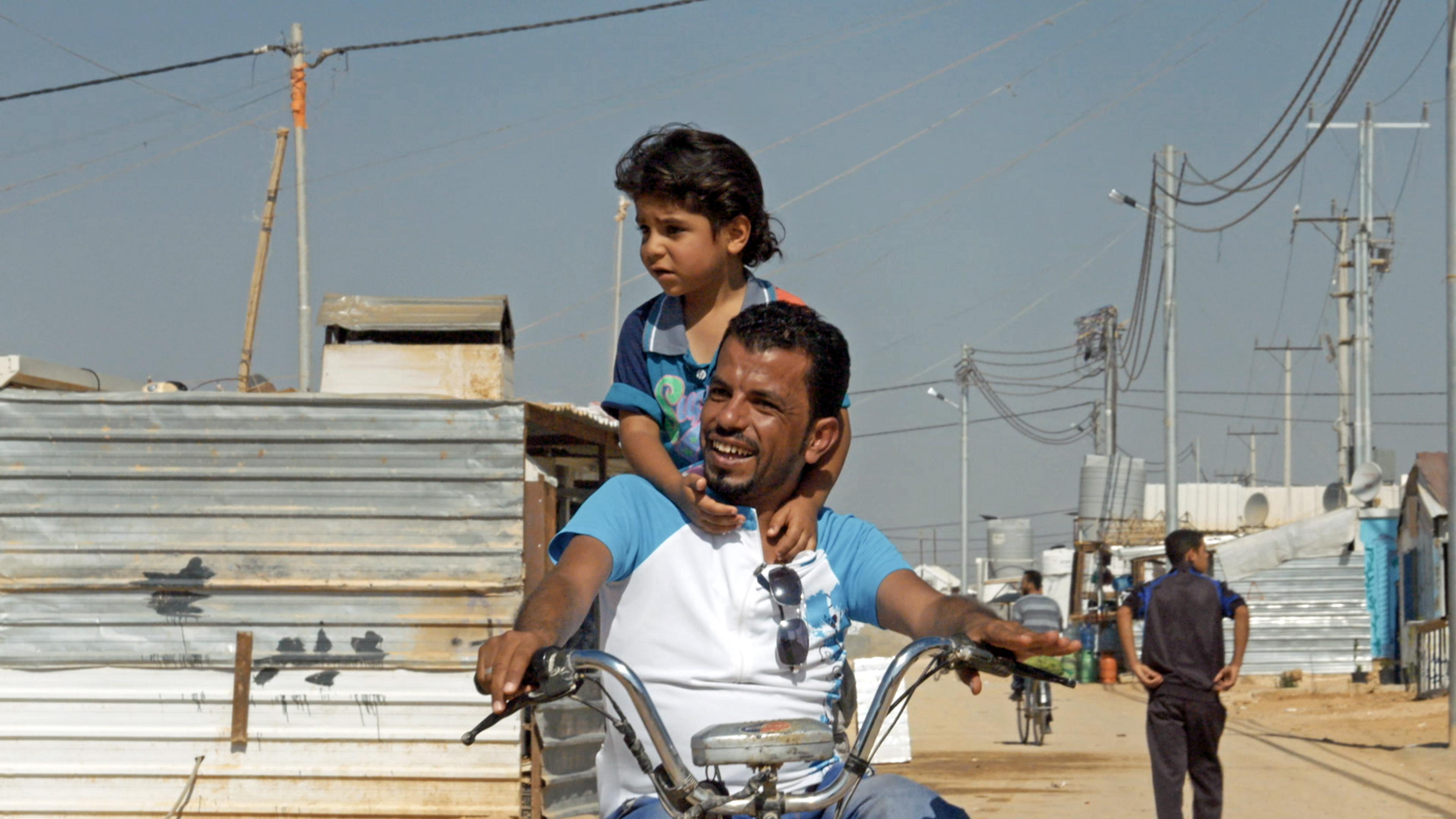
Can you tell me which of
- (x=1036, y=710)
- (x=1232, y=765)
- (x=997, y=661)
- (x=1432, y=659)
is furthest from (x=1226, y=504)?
(x=997, y=661)

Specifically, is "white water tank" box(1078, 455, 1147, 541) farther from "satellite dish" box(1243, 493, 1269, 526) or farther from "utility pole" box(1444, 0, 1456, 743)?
"utility pole" box(1444, 0, 1456, 743)

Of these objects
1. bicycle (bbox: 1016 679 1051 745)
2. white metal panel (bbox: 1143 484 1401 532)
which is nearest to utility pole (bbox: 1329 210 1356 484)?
white metal panel (bbox: 1143 484 1401 532)

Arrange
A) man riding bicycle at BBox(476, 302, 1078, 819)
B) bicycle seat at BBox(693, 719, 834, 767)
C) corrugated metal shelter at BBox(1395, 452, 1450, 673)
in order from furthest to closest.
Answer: corrugated metal shelter at BBox(1395, 452, 1450, 673) < man riding bicycle at BBox(476, 302, 1078, 819) < bicycle seat at BBox(693, 719, 834, 767)

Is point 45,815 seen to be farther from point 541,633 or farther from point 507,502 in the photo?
point 541,633

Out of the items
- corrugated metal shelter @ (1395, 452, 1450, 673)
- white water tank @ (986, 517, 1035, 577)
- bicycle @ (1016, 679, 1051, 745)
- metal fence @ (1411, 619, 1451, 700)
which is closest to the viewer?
bicycle @ (1016, 679, 1051, 745)

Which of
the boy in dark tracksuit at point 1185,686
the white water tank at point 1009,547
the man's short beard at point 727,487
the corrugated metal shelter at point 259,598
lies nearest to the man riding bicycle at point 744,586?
the man's short beard at point 727,487

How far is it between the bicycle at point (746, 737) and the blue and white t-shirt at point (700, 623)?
22cm

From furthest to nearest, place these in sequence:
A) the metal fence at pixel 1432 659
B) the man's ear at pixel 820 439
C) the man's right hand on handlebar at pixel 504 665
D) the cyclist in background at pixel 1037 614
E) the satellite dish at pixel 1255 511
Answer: the satellite dish at pixel 1255 511 → the metal fence at pixel 1432 659 → the cyclist in background at pixel 1037 614 → the man's ear at pixel 820 439 → the man's right hand on handlebar at pixel 504 665

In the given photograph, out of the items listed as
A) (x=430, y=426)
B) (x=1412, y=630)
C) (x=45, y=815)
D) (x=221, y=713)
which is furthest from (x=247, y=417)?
(x=1412, y=630)

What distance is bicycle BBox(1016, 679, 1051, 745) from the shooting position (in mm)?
17234

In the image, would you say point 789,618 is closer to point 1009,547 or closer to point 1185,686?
point 1185,686

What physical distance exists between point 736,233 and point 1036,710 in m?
14.4

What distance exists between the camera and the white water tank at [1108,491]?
160ft

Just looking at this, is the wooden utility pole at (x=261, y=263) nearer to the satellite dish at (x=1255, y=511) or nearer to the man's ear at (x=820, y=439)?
the man's ear at (x=820, y=439)
